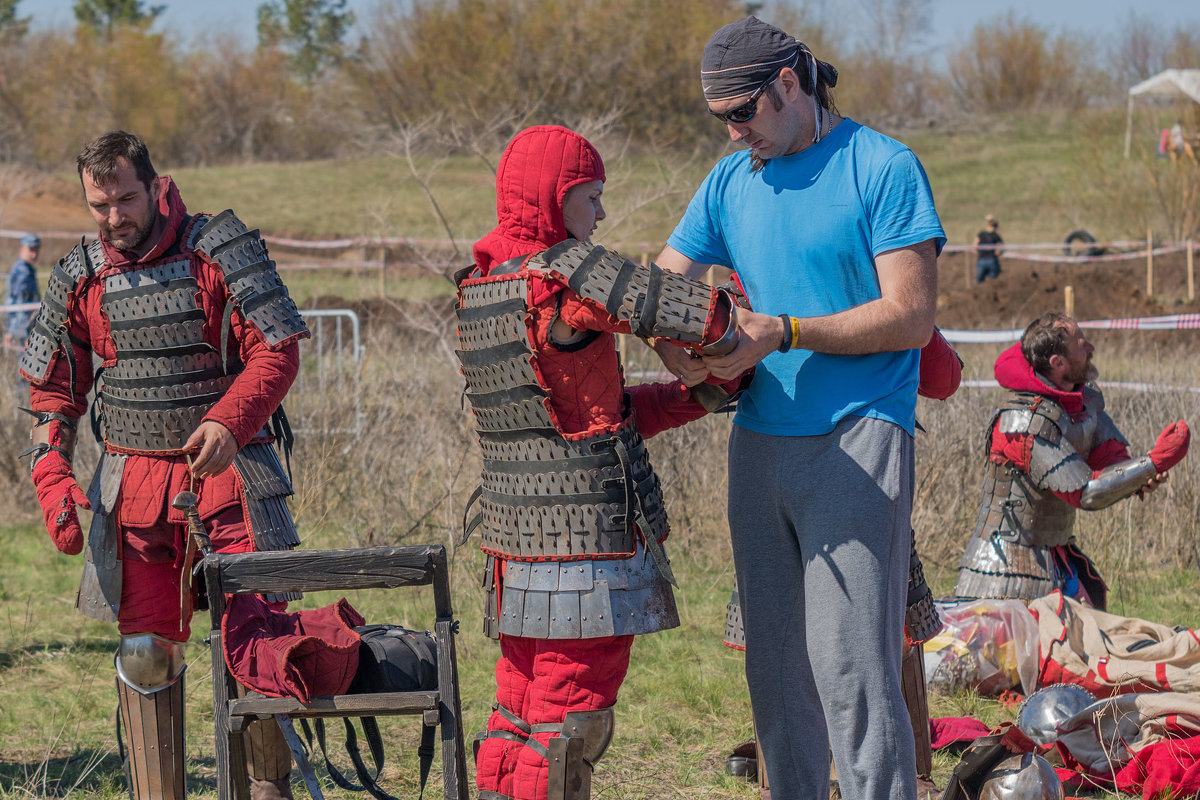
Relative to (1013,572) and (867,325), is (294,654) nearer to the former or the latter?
(867,325)

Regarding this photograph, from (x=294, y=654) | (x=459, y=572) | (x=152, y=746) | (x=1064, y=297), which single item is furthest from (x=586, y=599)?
(x=1064, y=297)

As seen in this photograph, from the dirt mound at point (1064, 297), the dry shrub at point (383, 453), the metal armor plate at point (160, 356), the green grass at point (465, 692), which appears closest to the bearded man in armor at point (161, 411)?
the metal armor plate at point (160, 356)

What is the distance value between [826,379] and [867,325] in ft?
0.57

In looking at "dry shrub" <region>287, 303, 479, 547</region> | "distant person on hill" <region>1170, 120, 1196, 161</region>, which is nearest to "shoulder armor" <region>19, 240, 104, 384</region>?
"dry shrub" <region>287, 303, 479, 547</region>

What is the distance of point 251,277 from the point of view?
3.25 m

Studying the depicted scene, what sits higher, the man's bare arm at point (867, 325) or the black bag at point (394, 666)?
the man's bare arm at point (867, 325)

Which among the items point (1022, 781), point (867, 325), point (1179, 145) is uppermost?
point (1179, 145)

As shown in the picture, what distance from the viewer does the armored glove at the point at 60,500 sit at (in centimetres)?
324

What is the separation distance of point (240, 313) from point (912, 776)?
197cm

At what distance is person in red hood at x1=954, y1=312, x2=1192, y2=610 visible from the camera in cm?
438

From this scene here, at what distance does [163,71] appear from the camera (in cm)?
4275

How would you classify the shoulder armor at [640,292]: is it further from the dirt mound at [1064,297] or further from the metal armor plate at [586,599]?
the dirt mound at [1064,297]

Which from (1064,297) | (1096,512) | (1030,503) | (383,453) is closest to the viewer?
(1030,503)

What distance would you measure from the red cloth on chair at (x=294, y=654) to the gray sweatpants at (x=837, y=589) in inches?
34.7
